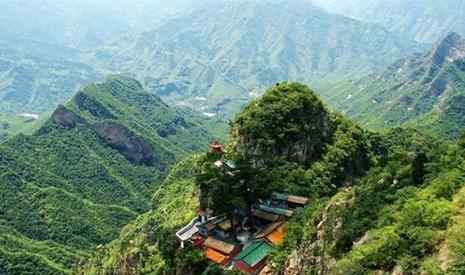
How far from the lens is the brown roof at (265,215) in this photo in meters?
54.7

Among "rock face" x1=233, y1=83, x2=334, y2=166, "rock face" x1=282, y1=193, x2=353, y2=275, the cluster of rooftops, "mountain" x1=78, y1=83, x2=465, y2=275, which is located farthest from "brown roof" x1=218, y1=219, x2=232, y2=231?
"rock face" x1=233, y1=83, x2=334, y2=166

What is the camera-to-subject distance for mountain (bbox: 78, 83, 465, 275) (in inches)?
1207

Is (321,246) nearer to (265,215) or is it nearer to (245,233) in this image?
(245,233)

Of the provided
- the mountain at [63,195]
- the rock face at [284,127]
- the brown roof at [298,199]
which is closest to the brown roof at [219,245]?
the brown roof at [298,199]

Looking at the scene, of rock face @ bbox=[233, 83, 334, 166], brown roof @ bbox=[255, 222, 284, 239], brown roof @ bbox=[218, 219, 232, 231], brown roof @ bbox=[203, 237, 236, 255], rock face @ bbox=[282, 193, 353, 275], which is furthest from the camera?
rock face @ bbox=[233, 83, 334, 166]

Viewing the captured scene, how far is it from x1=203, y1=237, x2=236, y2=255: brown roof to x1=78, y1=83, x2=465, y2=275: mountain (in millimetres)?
2838

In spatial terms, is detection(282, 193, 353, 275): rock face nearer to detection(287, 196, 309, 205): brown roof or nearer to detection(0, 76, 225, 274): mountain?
detection(287, 196, 309, 205): brown roof

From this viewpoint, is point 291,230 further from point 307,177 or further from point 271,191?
point 307,177

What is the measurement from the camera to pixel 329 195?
6241 centimetres

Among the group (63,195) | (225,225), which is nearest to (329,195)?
(225,225)

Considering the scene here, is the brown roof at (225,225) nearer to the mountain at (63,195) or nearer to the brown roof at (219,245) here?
the brown roof at (219,245)

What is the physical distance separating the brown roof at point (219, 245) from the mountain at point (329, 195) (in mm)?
2838

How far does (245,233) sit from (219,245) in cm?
314

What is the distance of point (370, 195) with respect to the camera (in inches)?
1642
